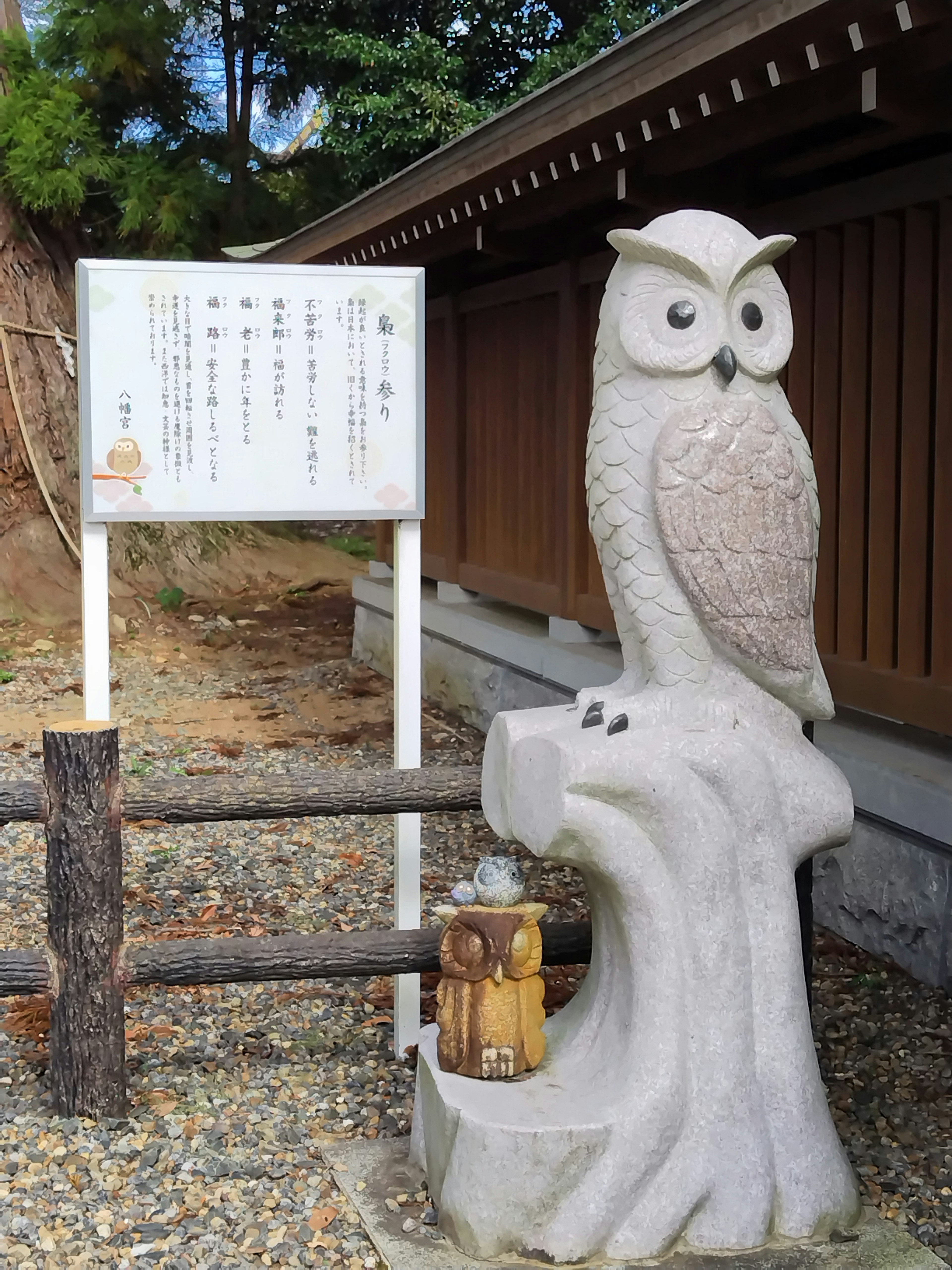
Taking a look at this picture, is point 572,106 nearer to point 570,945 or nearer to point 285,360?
point 285,360

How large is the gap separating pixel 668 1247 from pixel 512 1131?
0.40m

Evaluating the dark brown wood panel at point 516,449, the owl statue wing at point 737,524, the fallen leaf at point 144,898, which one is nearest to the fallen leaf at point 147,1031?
the fallen leaf at point 144,898

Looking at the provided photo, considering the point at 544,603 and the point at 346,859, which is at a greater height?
the point at 544,603

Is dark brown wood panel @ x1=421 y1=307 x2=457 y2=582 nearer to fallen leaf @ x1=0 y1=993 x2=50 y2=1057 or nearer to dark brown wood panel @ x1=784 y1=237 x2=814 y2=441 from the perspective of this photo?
dark brown wood panel @ x1=784 y1=237 x2=814 y2=441

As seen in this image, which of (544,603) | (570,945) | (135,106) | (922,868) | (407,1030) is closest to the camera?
(570,945)

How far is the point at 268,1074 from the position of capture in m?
3.59

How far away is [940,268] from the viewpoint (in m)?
4.25

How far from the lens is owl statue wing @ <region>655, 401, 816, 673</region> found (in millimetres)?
2705

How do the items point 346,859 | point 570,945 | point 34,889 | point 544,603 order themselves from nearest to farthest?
point 570,945 < point 34,889 < point 346,859 < point 544,603

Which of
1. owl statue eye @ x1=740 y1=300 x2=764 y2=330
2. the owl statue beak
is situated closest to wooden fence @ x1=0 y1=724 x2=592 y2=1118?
the owl statue beak

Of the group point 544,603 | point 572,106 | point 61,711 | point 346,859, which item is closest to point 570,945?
point 346,859

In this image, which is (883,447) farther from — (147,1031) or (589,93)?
(147,1031)

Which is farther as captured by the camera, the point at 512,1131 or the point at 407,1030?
the point at 407,1030

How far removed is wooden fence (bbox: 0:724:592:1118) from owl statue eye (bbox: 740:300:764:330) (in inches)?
62.2
